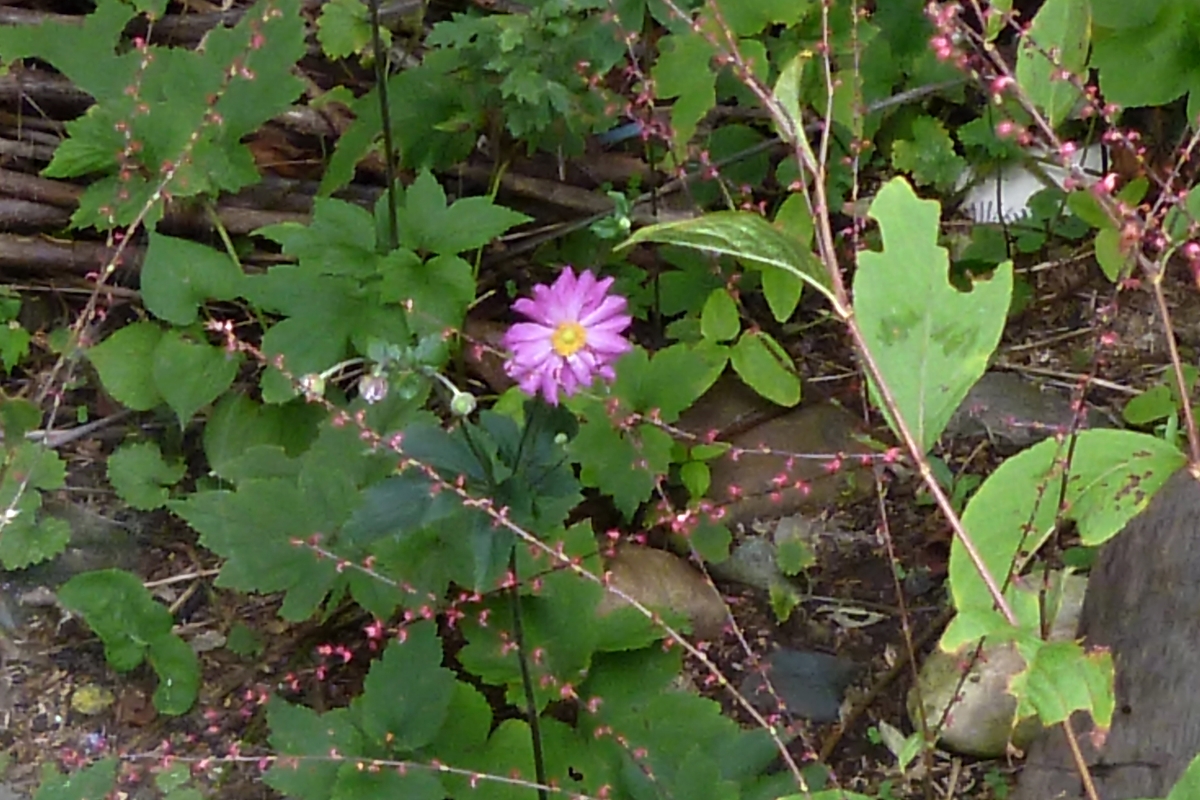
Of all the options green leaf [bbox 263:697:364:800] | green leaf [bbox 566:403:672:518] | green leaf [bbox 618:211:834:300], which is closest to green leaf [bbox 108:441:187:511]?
green leaf [bbox 263:697:364:800]

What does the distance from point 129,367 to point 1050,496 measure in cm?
132

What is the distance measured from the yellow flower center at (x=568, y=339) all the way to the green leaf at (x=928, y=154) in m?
1.06

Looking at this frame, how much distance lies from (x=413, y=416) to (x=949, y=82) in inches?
33.8

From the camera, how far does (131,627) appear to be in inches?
59.3

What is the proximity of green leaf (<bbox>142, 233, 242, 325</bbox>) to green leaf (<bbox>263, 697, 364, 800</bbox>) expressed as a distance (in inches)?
23.6

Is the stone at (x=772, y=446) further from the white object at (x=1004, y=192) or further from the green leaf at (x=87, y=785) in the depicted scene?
the green leaf at (x=87, y=785)

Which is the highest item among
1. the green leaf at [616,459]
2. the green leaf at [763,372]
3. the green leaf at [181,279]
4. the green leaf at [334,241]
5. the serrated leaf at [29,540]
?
the green leaf at [334,241]

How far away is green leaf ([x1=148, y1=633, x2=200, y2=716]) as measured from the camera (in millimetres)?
1490

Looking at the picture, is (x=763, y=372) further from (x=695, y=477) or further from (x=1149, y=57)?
(x=1149, y=57)

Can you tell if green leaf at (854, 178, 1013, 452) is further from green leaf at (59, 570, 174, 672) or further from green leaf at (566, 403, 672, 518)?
green leaf at (59, 570, 174, 672)

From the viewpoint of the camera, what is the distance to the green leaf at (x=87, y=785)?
4.30 feet

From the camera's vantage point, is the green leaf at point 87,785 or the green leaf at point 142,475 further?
the green leaf at point 142,475

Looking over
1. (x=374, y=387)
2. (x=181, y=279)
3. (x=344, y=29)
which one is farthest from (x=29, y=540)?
(x=374, y=387)

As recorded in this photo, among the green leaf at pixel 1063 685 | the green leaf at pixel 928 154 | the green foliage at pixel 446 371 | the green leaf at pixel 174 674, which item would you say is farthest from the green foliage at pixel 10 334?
the green leaf at pixel 1063 685
